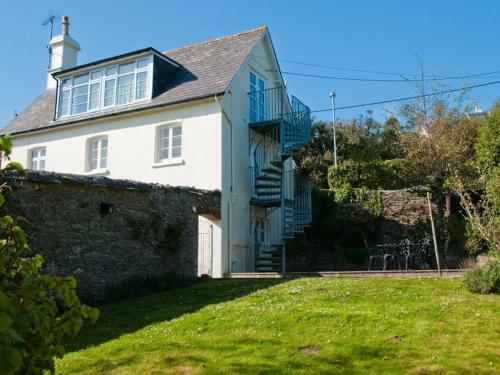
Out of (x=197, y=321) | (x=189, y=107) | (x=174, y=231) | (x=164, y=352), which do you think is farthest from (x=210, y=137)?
(x=164, y=352)

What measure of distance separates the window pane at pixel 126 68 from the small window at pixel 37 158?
15.4 ft

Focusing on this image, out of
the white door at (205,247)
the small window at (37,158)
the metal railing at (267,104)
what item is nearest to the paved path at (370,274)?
the white door at (205,247)

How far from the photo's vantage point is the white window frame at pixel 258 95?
19.5 metres

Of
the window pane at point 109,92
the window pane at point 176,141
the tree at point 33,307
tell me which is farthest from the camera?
the window pane at point 109,92

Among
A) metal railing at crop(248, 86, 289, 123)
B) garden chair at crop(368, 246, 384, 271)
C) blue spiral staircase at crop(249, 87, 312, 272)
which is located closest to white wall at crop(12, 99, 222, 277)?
blue spiral staircase at crop(249, 87, 312, 272)

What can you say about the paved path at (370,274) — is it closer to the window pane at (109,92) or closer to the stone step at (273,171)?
the stone step at (273,171)

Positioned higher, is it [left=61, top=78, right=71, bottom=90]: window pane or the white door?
[left=61, top=78, right=71, bottom=90]: window pane

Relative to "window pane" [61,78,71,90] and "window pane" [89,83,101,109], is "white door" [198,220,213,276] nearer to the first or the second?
"window pane" [89,83,101,109]

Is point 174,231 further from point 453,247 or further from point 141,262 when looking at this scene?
point 453,247

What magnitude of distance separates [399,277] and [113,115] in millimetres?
11459

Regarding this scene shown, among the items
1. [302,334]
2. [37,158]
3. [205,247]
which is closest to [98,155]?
[37,158]

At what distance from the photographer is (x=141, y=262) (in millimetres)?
13375

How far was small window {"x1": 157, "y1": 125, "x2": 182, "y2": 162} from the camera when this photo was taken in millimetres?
18219

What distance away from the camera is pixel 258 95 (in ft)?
65.9
